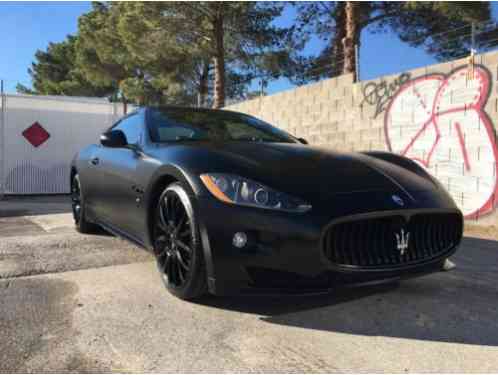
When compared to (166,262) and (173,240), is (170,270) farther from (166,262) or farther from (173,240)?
(173,240)

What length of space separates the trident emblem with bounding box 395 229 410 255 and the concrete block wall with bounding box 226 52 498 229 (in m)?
3.97

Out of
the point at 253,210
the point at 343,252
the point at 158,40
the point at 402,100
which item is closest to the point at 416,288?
the point at 343,252

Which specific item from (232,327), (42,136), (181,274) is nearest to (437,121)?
(181,274)

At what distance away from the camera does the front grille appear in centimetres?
213

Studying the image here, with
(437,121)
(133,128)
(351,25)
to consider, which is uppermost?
(351,25)

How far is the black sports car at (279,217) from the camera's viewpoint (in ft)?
6.89

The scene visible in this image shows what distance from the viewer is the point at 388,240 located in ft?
7.32

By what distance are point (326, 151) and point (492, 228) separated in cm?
367

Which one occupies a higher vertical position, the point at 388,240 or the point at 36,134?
the point at 36,134

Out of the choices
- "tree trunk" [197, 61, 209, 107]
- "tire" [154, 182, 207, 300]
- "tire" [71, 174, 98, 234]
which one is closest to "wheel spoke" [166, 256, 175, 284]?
"tire" [154, 182, 207, 300]

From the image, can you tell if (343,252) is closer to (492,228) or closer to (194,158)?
(194,158)

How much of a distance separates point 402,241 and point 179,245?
1224 mm

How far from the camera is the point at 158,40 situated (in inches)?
559

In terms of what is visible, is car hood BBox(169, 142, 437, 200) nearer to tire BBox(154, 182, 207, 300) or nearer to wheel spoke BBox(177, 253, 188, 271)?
tire BBox(154, 182, 207, 300)
